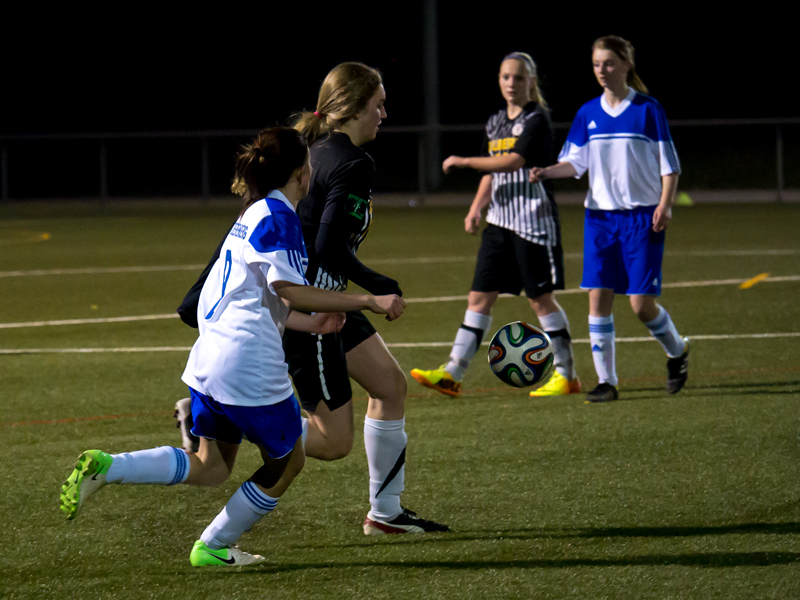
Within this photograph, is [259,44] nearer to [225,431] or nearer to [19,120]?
[19,120]

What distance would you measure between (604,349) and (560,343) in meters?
0.35

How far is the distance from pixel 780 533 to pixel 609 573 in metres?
0.88

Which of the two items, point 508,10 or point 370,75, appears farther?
point 508,10

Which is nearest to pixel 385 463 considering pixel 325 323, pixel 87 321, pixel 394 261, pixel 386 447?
pixel 386 447

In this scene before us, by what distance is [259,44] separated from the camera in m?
44.8

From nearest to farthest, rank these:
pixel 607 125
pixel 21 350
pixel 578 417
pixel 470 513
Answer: pixel 470 513
pixel 578 417
pixel 607 125
pixel 21 350

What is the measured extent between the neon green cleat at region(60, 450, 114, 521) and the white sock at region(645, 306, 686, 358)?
4.17m

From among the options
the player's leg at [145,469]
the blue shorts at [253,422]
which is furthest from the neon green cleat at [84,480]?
the blue shorts at [253,422]

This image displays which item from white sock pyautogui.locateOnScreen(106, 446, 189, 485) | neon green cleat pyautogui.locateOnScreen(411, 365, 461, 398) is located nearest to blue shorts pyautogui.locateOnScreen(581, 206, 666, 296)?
neon green cleat pyautogui.locateOnScreen(411, 365, 461, 398)

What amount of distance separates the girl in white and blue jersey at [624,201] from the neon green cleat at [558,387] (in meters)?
0.27

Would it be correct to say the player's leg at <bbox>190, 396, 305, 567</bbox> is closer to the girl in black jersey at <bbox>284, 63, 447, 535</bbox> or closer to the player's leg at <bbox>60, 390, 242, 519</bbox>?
the player's leg at <bbox>60, 390, 242, 519</bbox>

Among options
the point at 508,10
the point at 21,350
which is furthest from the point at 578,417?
the point at 508,10

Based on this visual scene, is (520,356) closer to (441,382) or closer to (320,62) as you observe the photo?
(441,382)

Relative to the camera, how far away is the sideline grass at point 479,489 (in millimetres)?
4309
